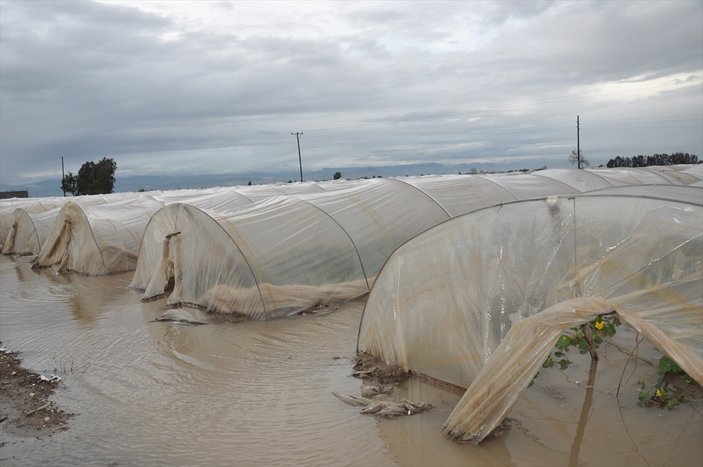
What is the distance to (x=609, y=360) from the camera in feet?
22.2

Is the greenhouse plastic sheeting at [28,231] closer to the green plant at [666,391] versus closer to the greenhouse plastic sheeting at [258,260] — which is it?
the greenhouse plastic sheeting at [258,260]

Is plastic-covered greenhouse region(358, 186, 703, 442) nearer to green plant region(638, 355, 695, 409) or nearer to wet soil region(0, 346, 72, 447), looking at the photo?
→ green plant region(638, 355, 695, 409)

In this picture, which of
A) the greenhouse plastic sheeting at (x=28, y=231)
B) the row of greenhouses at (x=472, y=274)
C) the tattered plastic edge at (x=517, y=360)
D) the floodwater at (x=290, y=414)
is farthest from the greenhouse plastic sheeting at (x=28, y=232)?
the tattered plastic edge at (x=517, y=360)

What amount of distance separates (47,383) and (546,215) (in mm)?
6428

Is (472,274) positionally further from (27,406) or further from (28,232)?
(28,232)

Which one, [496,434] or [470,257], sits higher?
[470,257]

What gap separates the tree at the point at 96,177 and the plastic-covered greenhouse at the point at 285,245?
4600 centimetres

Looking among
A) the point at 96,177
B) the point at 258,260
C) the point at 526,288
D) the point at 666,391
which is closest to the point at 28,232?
the point at 258,260

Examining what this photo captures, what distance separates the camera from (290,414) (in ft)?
20.7

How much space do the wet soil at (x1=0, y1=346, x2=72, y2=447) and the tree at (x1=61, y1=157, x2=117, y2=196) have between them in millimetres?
51953

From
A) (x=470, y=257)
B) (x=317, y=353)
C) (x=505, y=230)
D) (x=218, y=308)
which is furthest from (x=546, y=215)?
(x=218, y=308)

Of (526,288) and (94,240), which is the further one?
(94,240)

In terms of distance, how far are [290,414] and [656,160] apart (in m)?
45.6

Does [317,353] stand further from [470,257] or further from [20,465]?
[20,465]
